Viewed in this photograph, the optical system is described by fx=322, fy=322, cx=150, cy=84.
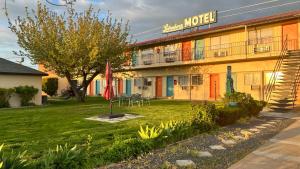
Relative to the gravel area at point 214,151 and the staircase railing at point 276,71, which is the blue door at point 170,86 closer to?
the staircase railing at point 276,71

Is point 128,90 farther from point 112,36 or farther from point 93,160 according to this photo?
point 93,160

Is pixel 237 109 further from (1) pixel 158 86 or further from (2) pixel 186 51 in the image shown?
(1) pixel 158 86

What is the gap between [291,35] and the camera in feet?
75.5

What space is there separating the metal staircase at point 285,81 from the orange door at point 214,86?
16.5 ft

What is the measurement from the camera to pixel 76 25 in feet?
84.2

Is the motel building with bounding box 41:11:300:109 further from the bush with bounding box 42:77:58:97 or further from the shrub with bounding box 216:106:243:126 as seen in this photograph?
the bush with bounding box 42:77:58:97

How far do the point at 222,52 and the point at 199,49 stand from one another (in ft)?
9.33

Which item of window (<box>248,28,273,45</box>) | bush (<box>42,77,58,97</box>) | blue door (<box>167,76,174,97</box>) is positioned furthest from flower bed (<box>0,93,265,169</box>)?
bush (<box>42,77,58,97</box>)

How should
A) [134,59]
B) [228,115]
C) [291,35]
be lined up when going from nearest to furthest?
[228,115], [291,35], [134,59]

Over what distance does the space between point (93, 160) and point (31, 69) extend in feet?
71.7

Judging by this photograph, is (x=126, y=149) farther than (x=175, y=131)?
No

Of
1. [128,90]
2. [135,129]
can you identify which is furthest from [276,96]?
[128,90]

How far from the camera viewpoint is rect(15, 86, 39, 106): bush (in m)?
24.3

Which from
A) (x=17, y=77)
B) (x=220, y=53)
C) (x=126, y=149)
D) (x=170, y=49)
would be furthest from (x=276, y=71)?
(x=17, y=77)
